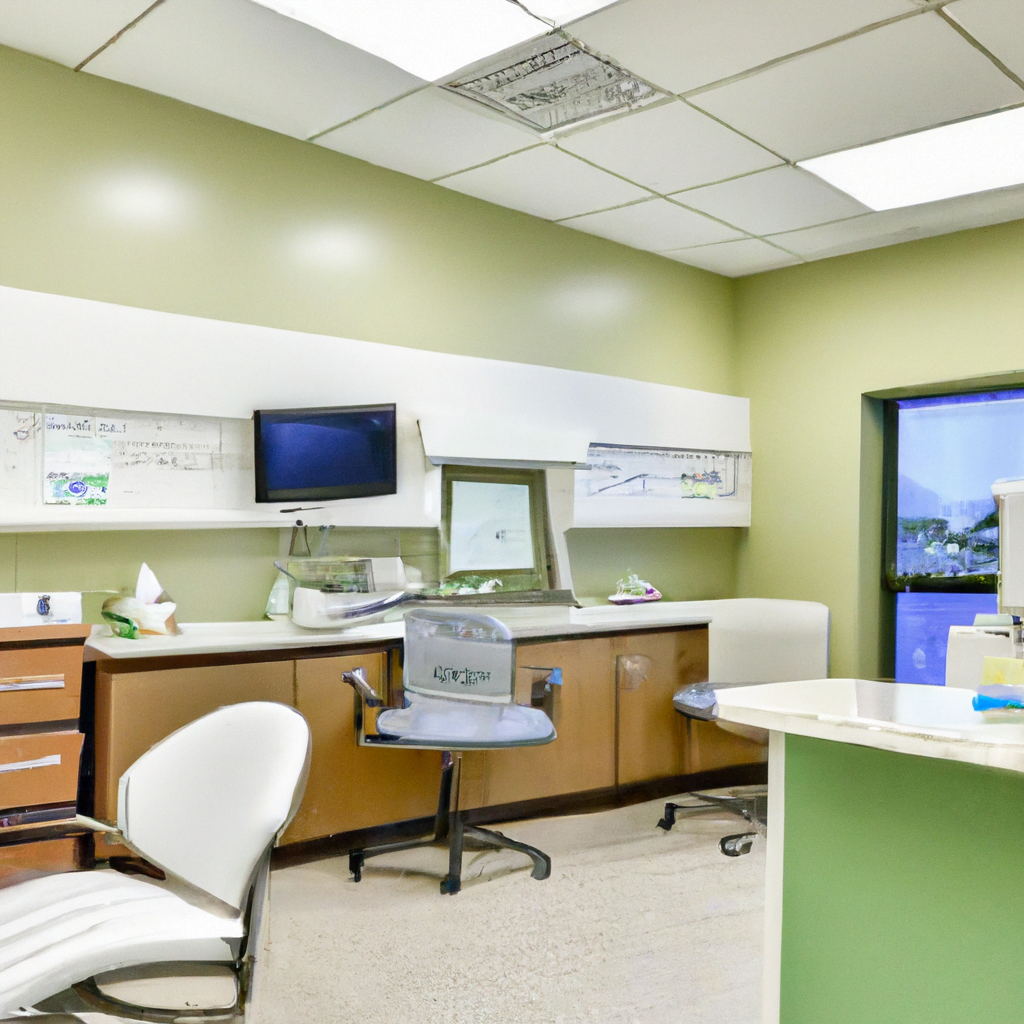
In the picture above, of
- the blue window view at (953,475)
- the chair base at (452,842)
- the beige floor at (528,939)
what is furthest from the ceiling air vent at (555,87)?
the beige floor at (528,939)

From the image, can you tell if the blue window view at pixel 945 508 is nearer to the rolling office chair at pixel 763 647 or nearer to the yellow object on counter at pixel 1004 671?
the rolling office chair at pixel 763 647

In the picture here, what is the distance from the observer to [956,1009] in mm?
1669

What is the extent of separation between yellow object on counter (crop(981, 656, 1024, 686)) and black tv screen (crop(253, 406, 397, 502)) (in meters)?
2.54

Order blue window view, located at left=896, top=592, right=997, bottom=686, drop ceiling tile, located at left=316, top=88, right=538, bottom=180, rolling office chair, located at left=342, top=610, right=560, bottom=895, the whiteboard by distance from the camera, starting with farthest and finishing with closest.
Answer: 1. blue window view, located at left=896, top=592, right=997, bottom=686
2. drop ceiling tile, located at left=316, top=88, right=538, bottom=180
3. rolling office chair, located at left=342, top=610, right=560, bottom=895
4. the whiteboard

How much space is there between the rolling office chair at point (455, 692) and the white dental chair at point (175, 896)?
1344 mm

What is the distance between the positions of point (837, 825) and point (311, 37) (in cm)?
272

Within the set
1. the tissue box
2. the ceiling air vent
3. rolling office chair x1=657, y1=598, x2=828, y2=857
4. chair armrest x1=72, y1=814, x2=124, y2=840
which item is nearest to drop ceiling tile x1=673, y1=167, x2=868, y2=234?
the ceiling air vent

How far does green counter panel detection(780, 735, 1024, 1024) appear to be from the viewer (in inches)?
64.2

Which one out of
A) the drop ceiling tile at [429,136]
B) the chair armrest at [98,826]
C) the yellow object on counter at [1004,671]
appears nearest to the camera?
the chair armrest at [98,826]

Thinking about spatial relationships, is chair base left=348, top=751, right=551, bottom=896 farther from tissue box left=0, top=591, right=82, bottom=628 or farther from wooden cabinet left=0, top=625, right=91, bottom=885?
tissue box left=0, top=591, right=82, bottom=628

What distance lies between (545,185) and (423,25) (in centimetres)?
144

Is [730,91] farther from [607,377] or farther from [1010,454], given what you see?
[1010,454]

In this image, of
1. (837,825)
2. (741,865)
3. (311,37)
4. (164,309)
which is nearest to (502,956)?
(741,865)

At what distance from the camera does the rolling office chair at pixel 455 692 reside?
10.9 feet
